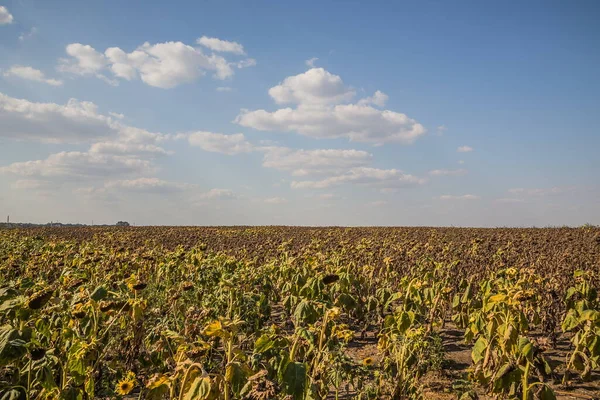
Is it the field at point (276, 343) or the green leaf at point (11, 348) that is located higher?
the green leaf at point (11, 348)

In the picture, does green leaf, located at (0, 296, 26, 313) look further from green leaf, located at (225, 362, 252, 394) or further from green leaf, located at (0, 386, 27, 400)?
green leaf, located at (225, 362, 252, 394)

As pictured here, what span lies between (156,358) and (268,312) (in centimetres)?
268

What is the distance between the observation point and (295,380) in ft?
9.82

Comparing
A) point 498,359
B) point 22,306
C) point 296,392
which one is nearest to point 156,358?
point 22,306

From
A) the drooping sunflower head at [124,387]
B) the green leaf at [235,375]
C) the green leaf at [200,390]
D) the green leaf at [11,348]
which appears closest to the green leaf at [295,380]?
the green leaf at [235,375]

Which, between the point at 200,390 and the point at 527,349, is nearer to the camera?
the point at 200,390

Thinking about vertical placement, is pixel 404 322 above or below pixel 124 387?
above

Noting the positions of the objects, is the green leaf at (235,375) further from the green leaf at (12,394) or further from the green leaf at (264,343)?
the green leaf at (12,394)

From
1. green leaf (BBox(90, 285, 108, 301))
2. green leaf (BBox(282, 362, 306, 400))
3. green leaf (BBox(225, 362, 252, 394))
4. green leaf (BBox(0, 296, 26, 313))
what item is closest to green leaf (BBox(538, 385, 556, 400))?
green leaf (BBox(282, 362, 306, 400))

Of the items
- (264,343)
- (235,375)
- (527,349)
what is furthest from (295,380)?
(527,349)

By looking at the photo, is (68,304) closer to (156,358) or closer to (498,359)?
(156,358)

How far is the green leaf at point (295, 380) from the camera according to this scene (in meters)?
2.96

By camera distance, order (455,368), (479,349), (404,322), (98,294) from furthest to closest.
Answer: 1. (455,368)
2. (404,322)
3. (479,349)
4. (98,294)

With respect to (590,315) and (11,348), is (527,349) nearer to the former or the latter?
(590,315)
